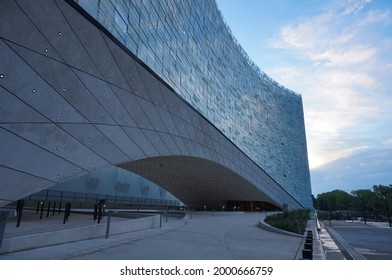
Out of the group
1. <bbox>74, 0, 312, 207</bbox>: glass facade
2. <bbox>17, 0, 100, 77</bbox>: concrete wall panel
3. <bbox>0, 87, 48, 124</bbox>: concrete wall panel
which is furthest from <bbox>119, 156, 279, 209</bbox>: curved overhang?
<bbox>0, 87, 48, 124</bbox>: concrete wall panel

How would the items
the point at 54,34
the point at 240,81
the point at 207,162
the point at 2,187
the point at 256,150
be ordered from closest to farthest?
1. the point at 2,187
2. the point at 54,34
3. the point at 207,162
4. the point at 240,81
5. the point at 256,150

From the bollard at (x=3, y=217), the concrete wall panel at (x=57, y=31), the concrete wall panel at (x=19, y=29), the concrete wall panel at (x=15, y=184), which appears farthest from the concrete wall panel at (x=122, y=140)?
the bollard at (x=3, y=217)

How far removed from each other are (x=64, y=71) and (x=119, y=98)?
4593mm

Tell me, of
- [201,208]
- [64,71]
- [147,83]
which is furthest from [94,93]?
[201,208]

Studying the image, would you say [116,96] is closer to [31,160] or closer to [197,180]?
[31,160]

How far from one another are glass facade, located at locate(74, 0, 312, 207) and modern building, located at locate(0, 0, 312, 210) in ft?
0.55

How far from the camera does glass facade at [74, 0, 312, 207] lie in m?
19.0

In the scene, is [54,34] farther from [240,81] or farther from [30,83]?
[240,81]

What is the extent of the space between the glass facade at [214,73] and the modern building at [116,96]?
0.55 feet

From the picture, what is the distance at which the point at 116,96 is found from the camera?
16359mm

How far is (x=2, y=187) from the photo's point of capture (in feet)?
35.1

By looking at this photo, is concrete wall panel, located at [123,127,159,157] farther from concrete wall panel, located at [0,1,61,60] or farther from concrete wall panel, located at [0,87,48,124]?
concrete wall panel, located at [0,1,61,60]

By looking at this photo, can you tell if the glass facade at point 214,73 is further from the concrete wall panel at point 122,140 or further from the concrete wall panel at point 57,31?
the concrete wall panel at point 122,140

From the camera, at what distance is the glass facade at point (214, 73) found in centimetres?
1896
